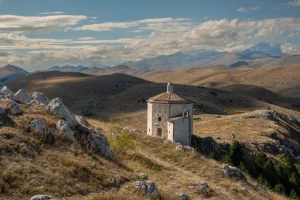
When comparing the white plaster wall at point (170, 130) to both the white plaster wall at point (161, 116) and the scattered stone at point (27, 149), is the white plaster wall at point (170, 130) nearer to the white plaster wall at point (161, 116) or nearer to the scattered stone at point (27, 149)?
the white plaster wall at point (161, 116)

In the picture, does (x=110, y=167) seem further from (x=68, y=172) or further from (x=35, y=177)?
(x=35, y=177)

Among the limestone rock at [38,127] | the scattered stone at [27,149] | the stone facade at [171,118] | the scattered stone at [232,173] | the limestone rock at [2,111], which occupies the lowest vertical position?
the scattered stone at [232,173]

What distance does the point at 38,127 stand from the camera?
2039cm

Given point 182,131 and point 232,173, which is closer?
point 232,173

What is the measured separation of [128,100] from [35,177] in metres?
135

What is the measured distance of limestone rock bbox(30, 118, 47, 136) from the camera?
66.1 ft

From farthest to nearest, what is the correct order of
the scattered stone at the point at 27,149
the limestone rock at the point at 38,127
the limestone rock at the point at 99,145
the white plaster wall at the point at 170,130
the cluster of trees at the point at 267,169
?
the cluster of trees at the point at 267,169 < the white plaster wall at the point at 170,130 < the limestone rock at the point at 99,145 < the limestone rock at the point at 38,127 < the scattered stone at the point at 27,149

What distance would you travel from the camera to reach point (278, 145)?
6494cm

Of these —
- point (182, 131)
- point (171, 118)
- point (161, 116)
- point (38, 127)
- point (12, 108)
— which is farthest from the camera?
point (161, 116)

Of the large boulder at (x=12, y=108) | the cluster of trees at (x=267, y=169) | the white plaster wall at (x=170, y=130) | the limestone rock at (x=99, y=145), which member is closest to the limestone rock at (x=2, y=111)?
the large boulder at (x=12, y=108)

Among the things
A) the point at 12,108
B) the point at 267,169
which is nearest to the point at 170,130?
the point at 267,169

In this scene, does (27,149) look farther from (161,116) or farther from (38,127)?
(161,116)

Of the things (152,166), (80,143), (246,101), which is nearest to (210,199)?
(152,166)

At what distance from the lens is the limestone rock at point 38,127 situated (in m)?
20.2
